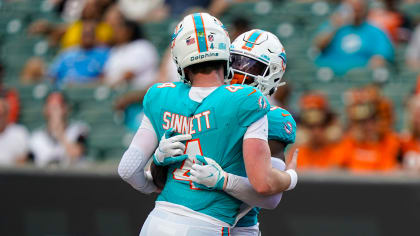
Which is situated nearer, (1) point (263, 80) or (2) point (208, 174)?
(2) point (208, 174)

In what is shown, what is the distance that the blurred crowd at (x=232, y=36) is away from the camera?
6414mm

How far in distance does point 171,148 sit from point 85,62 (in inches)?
252

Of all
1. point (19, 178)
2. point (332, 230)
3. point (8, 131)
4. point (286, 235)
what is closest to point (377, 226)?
point (332, 230)

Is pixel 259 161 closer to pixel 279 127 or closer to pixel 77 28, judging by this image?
pixel 279 127

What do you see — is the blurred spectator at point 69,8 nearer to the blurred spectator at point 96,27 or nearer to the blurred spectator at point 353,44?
the blurred spectator at point 96,27

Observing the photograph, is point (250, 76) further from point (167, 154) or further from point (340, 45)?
point (340, 45)

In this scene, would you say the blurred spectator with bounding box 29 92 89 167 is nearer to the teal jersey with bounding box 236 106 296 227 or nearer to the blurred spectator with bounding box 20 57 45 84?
the blurred spectator with bounding box 20 57 45 84

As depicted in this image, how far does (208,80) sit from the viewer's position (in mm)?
3180

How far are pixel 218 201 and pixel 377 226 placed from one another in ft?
10.4

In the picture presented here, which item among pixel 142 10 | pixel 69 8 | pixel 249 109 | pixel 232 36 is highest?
pixel 69 8

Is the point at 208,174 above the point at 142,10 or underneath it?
underneath

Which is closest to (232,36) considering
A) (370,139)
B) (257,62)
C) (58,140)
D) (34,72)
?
(58,140)

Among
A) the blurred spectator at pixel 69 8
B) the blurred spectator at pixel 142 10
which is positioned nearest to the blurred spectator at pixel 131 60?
the blurred spectator at pixel 142 10

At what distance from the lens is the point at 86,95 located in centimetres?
916
